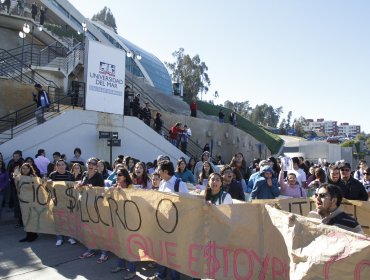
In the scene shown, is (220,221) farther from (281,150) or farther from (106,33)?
(106,33)

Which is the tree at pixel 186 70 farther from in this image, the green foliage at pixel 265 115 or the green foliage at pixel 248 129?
the green foliage at pixel 265 115

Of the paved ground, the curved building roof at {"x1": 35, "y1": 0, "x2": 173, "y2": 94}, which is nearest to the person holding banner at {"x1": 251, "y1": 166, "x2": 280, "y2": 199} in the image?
the paved ground

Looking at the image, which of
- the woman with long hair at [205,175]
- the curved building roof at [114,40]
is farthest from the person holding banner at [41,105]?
the curved building roof at [114,40]

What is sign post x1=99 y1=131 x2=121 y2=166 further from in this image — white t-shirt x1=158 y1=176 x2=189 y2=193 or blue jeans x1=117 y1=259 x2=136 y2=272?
white t-shirt x1=158 y1=176 x2=189 y2=193

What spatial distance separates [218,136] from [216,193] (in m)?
23.3

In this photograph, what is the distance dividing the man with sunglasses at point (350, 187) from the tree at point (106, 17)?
78161 millimetres

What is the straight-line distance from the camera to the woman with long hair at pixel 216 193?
5484 mm

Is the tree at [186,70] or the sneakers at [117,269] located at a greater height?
the tree at [186,70]

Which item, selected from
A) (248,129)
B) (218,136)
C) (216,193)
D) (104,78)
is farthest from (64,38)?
(216,193)

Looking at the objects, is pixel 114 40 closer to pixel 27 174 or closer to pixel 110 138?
pixel 110 138

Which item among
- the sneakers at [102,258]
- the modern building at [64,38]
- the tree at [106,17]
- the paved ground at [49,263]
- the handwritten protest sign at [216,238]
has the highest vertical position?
the tree at [106,17]

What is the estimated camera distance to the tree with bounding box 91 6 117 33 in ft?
263

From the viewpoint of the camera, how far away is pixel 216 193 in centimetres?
555

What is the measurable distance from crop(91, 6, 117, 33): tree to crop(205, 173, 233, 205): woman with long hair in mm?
79176
